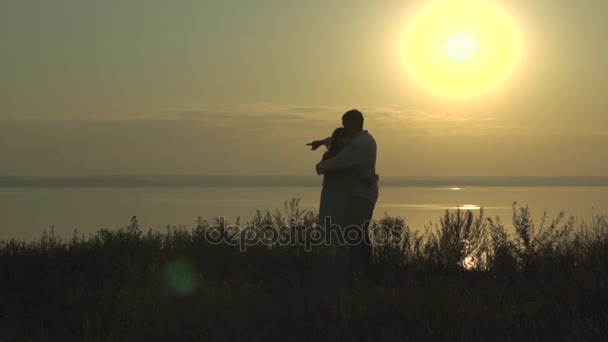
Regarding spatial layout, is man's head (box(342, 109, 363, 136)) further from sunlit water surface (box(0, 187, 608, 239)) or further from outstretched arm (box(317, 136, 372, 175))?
sunlit water surface (box(0, 187, 608, 239))

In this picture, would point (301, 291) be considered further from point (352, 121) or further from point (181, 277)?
point (352, 121)

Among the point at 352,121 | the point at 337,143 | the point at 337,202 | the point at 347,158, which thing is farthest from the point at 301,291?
the point at 352,121

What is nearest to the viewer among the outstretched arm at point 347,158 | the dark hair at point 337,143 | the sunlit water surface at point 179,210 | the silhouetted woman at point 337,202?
the outstretched arm at point 347,158

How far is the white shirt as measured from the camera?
29.1 ft

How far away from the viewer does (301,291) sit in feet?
27.1

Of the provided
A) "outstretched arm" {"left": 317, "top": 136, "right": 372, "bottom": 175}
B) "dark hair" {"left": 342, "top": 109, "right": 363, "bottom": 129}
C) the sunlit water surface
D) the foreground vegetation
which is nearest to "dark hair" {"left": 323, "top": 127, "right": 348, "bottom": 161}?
"dark hair" {"left": 342, "top": 109, "right": 363, "bottom": 129}

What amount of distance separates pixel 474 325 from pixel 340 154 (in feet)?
9.69

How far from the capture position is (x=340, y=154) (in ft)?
29.2

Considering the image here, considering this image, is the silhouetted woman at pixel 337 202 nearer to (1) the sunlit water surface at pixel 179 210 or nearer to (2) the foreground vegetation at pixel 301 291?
(2) the foreground vegetation at pixel 301 291

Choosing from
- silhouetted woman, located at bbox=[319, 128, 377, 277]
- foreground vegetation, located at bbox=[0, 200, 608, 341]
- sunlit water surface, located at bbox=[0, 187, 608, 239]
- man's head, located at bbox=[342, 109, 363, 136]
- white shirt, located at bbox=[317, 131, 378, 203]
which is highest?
sunlit water surface, located at bbox=[0, 187, 608, 239]

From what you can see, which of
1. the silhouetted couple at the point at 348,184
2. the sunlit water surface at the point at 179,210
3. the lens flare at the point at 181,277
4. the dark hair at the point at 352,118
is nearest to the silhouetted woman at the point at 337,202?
the silhouetted couple at the point at 348,184

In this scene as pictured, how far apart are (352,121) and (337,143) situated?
32 cm

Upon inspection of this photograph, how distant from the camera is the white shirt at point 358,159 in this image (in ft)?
29.1

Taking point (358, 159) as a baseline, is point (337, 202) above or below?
below
